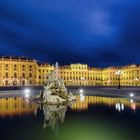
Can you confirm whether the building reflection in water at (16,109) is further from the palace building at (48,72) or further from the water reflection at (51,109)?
the palace building at (48,72)

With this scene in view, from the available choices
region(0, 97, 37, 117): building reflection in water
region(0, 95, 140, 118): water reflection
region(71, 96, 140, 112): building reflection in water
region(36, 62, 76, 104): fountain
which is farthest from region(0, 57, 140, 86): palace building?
region(0, 97, 37, 117): building reflection in water

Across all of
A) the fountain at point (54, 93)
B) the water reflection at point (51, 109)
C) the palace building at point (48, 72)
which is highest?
the palace building at point (48, 72)

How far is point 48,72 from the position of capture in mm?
124312

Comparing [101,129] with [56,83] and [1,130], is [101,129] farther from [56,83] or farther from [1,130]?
[56,83]

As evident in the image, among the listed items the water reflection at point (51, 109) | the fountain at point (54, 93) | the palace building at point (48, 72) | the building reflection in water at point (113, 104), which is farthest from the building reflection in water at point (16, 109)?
the palace building at point (48, 72)

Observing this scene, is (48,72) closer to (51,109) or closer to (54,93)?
(54,93)

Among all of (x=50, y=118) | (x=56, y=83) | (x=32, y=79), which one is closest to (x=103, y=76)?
(x=32, y=79)

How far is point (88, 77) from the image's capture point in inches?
6471

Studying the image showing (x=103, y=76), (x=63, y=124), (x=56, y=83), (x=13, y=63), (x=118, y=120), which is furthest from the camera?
(x=103, y=76)

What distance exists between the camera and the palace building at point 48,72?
12044 cm

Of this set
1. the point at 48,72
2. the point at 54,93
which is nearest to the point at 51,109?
the point at 54,93

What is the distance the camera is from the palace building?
395ft

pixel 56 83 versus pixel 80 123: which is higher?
pixel 56 83

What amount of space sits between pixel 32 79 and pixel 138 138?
119276 mm
